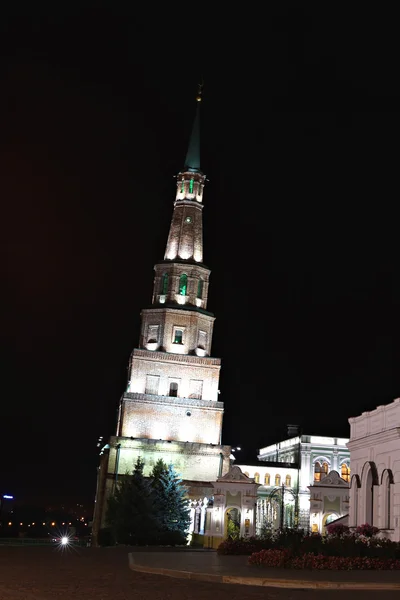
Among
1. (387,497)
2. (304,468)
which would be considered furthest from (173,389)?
(387,497)

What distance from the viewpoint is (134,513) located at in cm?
4538

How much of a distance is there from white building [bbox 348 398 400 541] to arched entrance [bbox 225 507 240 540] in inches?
370

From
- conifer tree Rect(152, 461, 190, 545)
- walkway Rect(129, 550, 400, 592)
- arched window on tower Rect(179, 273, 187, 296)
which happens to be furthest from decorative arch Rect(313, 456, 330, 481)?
walkway Rect(129, 550, 400, 592)

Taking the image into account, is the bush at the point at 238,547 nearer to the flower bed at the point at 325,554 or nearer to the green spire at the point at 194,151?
the flower bed at the point at 325,554

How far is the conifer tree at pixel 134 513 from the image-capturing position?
42.1 m

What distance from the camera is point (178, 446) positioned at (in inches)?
2279

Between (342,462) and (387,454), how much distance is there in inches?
1533

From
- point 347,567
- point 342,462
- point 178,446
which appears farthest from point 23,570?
point 342,462

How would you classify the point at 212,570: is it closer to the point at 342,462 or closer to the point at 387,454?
the point at 387,454

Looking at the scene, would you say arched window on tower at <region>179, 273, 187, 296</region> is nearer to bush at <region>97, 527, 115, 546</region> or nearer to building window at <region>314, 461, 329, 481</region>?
building window at <region>314, 461, 329, 481</region>

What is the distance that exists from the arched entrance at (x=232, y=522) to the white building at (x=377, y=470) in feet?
30.8

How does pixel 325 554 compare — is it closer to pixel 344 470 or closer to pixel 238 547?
pixel 238 547

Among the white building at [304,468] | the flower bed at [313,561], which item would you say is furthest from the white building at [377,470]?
the white building at [304,468]

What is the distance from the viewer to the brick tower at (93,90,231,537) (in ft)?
188
